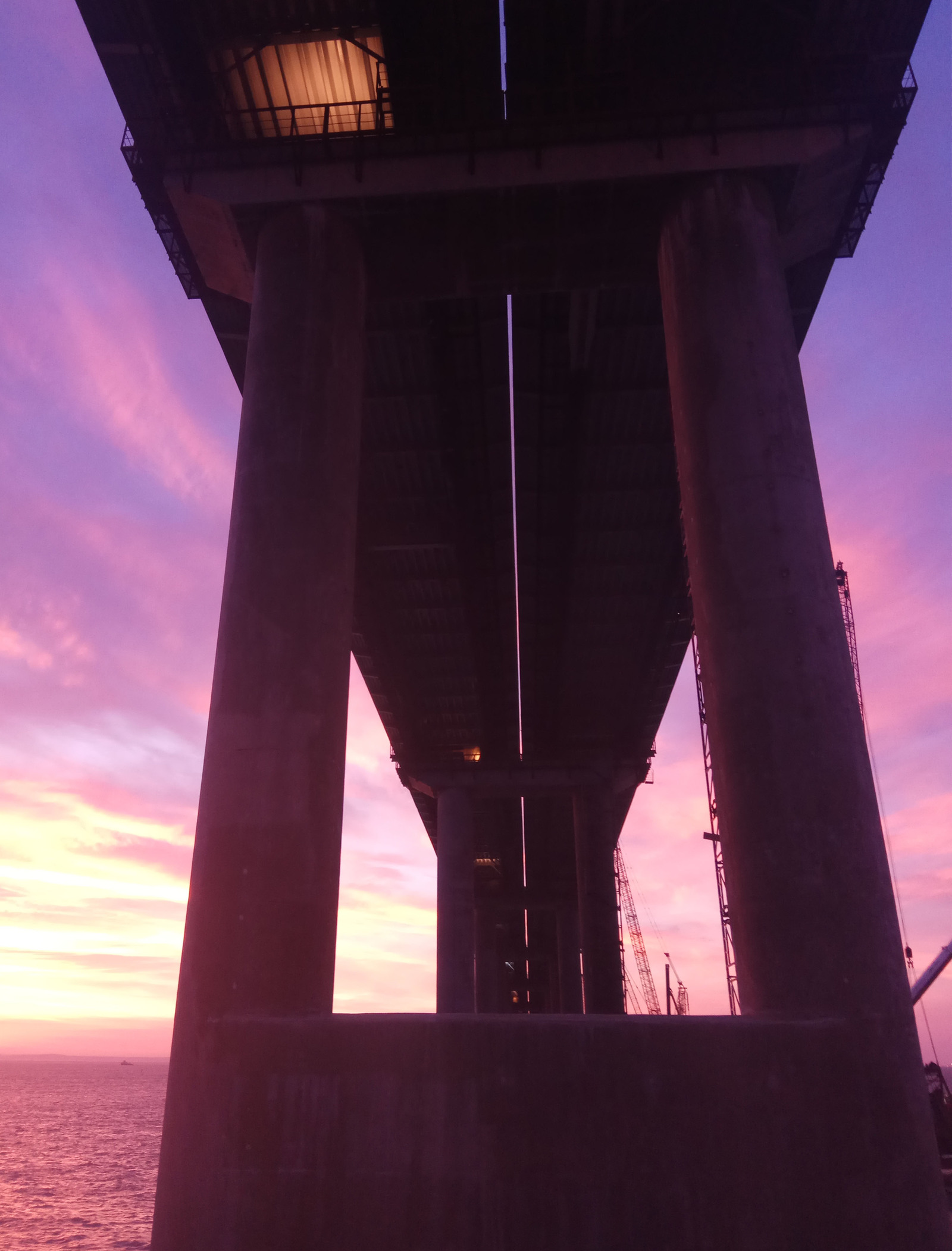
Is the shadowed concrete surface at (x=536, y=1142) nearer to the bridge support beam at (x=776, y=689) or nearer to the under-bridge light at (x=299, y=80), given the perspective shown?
the bridge support beam at (x=776, y=689)

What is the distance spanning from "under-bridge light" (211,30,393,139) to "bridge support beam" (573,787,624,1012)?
109 feet

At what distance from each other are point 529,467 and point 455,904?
25.9 meters

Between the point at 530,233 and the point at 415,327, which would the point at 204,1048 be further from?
the point at 415,327

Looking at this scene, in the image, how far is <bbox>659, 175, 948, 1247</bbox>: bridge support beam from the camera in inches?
372

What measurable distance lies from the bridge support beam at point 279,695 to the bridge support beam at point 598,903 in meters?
31.6

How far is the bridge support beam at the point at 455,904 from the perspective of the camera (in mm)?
41688

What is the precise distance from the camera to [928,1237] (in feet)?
28.4

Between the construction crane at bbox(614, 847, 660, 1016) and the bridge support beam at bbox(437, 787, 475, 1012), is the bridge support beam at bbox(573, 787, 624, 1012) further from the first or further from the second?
the construction crane at bbox(614, 847, 660, 1016)

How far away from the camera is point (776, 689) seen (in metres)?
10.8

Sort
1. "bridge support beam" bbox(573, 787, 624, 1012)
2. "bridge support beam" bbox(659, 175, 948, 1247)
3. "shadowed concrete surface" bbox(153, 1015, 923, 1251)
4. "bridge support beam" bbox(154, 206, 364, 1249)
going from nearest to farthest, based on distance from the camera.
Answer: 1. "shadowed concrete surface" bbox(153, 1015, 923, 1251)
2. "bridge support beam" bbox(659, 175, 948, 1247)
3. "bridge support beam" bbox(154, 206, 364, 1249)
4. "bridge support beam" bbox(573, 787, 624, 1012)

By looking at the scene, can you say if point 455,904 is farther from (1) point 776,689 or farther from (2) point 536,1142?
(2) point 536,1142

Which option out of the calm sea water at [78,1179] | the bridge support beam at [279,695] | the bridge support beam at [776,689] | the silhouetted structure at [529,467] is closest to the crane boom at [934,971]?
the calm sea water at [78,1179]

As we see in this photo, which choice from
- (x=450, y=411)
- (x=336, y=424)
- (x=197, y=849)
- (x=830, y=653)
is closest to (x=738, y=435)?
(x=830, y=653)

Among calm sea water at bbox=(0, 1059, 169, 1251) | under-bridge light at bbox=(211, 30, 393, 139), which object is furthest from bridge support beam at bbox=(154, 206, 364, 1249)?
calm sea water at bbox=(0, 1059, 169, 1251)
